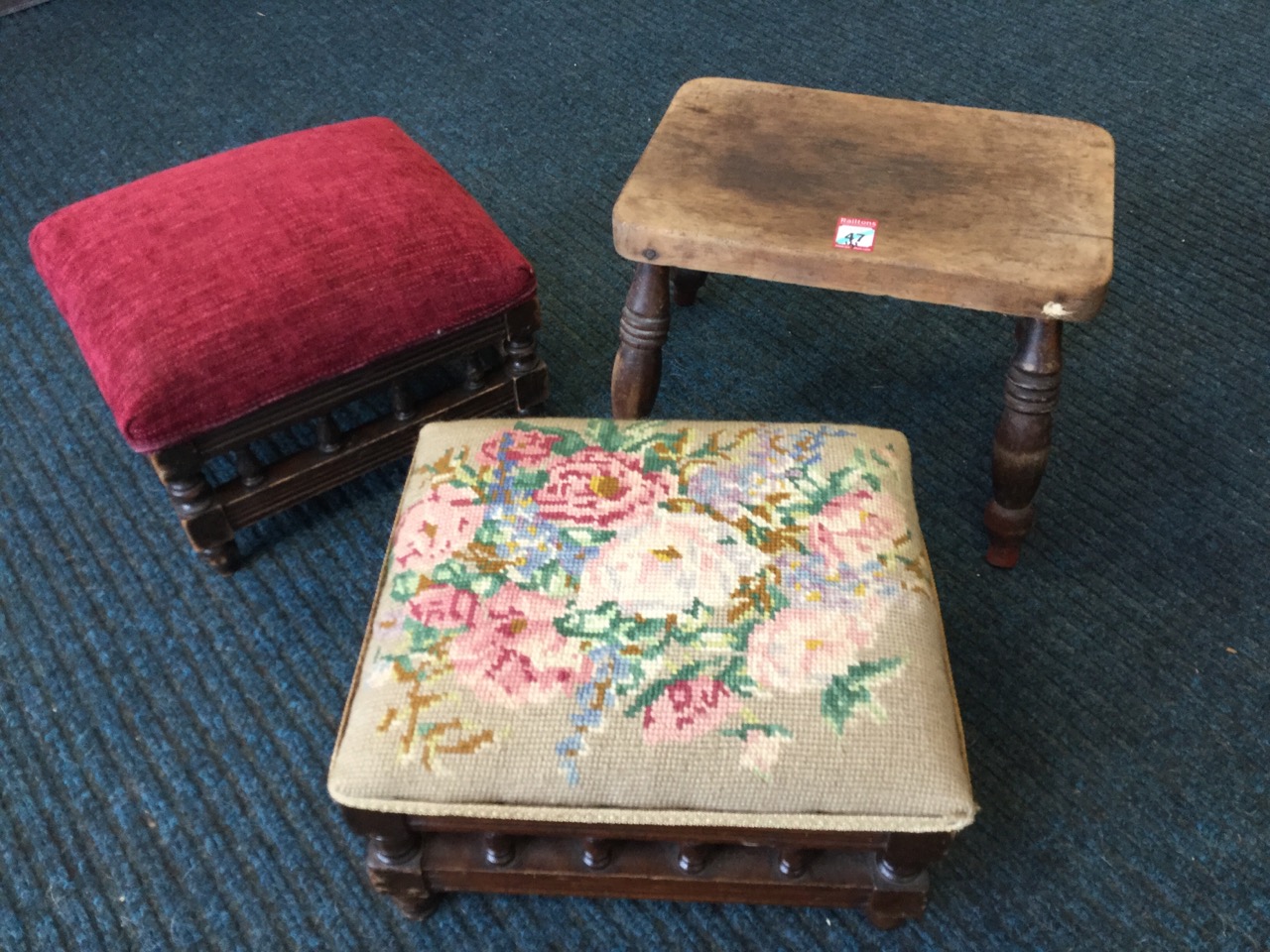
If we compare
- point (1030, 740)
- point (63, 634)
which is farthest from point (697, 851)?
point (63, 634)

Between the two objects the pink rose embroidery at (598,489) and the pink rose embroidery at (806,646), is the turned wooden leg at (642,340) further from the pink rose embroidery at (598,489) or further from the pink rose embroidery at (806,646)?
the pink rose embroidery at (806,646)

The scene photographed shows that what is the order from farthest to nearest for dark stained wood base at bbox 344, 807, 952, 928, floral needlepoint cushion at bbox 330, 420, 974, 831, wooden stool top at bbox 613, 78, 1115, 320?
wooden stool top at bbox 613, 78, 1115, 320 → dark stained wood base at bbox 344, 807, 952, 928 → floral needlepoint cushion at bbox 330, 420, 974, 831

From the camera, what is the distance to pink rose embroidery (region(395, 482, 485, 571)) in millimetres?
925

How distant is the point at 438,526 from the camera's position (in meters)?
0.95

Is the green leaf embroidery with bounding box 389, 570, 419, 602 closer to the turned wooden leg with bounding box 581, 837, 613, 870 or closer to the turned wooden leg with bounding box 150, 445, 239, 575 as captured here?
the turned wooden leg with bounding box 581, 837, 613, 870

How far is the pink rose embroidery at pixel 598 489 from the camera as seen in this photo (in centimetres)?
95

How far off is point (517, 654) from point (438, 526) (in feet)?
0.53

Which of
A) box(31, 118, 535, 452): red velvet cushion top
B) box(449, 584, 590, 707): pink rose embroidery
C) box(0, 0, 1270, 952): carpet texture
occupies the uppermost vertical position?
box(31, 118, 535, 452): red velvet cushion top

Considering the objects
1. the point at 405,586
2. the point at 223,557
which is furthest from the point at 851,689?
the point at 223,557

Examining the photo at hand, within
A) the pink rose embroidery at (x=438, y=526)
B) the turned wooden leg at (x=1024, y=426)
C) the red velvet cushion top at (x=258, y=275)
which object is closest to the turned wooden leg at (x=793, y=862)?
the pink rose embroidery at (x=438, y=526)

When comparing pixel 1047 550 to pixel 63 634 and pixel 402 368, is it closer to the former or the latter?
pixel 402 368

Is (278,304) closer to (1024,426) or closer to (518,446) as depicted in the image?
(518,446)

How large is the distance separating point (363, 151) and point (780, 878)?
0.96 meters

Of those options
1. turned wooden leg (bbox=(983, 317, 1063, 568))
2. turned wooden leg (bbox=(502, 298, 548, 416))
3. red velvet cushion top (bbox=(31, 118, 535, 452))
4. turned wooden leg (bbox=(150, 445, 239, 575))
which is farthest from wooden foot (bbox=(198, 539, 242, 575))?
turned wooden leg (bbox=(983, 317, 1063, 568))
